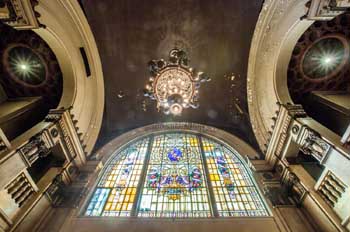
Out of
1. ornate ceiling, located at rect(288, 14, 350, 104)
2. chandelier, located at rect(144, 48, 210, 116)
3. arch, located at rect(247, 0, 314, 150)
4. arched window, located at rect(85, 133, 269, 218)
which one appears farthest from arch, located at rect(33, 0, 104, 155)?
ornate ceiling, located at rect(288, 14, 350, 104)

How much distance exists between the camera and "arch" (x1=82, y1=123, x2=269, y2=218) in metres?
5.84

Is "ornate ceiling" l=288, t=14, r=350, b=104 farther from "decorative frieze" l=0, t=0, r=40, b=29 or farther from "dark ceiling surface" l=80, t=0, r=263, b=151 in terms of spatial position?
"decorative frieze" l=0, t=0, r=40, b=29

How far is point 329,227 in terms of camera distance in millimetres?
4637

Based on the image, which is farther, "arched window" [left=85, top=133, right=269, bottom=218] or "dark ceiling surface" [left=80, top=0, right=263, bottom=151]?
"dark ceiling surface" [left=80, top=0, right=263, bottom=151]

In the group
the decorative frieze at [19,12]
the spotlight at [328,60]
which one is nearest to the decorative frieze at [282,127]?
the spotlight at [328,60]

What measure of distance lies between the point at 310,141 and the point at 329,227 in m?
2.04

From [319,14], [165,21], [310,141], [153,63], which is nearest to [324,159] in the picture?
[310,141]

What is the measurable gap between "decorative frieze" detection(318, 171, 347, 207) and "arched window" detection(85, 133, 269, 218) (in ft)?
5.21

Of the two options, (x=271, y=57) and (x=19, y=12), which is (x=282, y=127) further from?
(x=19, y=12)

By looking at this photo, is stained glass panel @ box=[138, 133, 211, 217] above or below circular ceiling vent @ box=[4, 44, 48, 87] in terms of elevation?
below

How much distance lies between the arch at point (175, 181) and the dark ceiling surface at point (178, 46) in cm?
101

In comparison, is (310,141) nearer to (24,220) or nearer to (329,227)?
(329,227)

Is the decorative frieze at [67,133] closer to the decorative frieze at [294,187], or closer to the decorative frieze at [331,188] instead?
the decorative frieze at [294,187]

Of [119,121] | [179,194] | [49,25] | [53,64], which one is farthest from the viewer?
[119,121]
